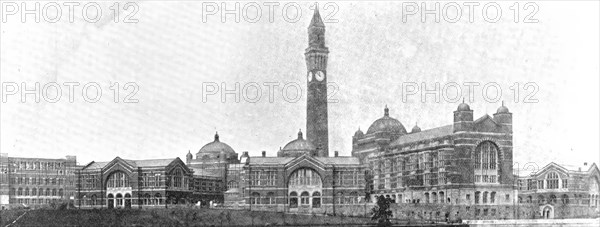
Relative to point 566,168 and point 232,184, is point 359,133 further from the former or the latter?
point 566,168

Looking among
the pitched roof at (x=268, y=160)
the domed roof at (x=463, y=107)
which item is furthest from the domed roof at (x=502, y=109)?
the pitched roof at (x=268, y=160)

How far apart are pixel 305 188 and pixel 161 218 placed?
1050 inches

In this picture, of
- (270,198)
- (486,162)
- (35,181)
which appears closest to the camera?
(486,162)

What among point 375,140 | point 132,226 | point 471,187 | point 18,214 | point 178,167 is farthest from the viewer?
point 375,140

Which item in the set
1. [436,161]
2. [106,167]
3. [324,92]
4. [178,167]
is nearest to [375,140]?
[324,92]

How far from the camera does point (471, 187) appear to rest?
3871 inches

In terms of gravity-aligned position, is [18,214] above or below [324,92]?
below

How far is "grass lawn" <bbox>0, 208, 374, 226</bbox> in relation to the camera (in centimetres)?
8150

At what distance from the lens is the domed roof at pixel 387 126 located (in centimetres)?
11750

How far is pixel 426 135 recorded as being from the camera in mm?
106625

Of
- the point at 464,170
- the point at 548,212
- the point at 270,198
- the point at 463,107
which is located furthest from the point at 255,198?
the point at 548,212

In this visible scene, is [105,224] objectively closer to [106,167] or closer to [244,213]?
[244,213]

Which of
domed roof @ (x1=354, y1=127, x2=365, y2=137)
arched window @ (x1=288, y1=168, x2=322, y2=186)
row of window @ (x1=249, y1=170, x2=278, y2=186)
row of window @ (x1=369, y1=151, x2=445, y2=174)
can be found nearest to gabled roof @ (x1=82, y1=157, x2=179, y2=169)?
row of window @ (x1=249, y1=170, x2=278, y2=186)

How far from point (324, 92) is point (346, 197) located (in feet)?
62.1
